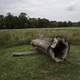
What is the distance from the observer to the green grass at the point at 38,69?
624 cm

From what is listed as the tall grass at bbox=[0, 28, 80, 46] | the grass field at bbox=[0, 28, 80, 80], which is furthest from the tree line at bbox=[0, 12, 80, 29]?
the grass field at bbox=[0, 28, 80, 80]

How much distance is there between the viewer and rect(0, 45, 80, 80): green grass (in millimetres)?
6242

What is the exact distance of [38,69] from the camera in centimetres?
709

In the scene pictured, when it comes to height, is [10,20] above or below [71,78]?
above

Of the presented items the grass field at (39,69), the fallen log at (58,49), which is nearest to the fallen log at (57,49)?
the fallen log at (58,49)

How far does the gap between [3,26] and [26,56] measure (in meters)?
11.5

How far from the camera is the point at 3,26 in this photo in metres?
20.2

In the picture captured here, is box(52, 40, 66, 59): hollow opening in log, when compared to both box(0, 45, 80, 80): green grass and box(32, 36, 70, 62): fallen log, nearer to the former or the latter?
box(32, 36, 70, 62): fallen log

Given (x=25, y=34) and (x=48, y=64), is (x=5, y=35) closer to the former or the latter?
(x=25, y=34)

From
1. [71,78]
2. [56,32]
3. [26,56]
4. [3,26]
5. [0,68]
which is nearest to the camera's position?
[71,78]

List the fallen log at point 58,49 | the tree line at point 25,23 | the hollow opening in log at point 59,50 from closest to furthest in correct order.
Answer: the fallen log at point 58,49 → the hollow opening in log at point 59,50 → the tree line at point 25,23

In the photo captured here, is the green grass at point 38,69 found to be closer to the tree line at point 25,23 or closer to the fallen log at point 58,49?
the fallen log at point 58,49

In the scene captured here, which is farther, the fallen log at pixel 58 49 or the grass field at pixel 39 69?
the fallen log at pixel 58 49

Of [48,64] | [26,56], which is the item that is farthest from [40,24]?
[48,64]
